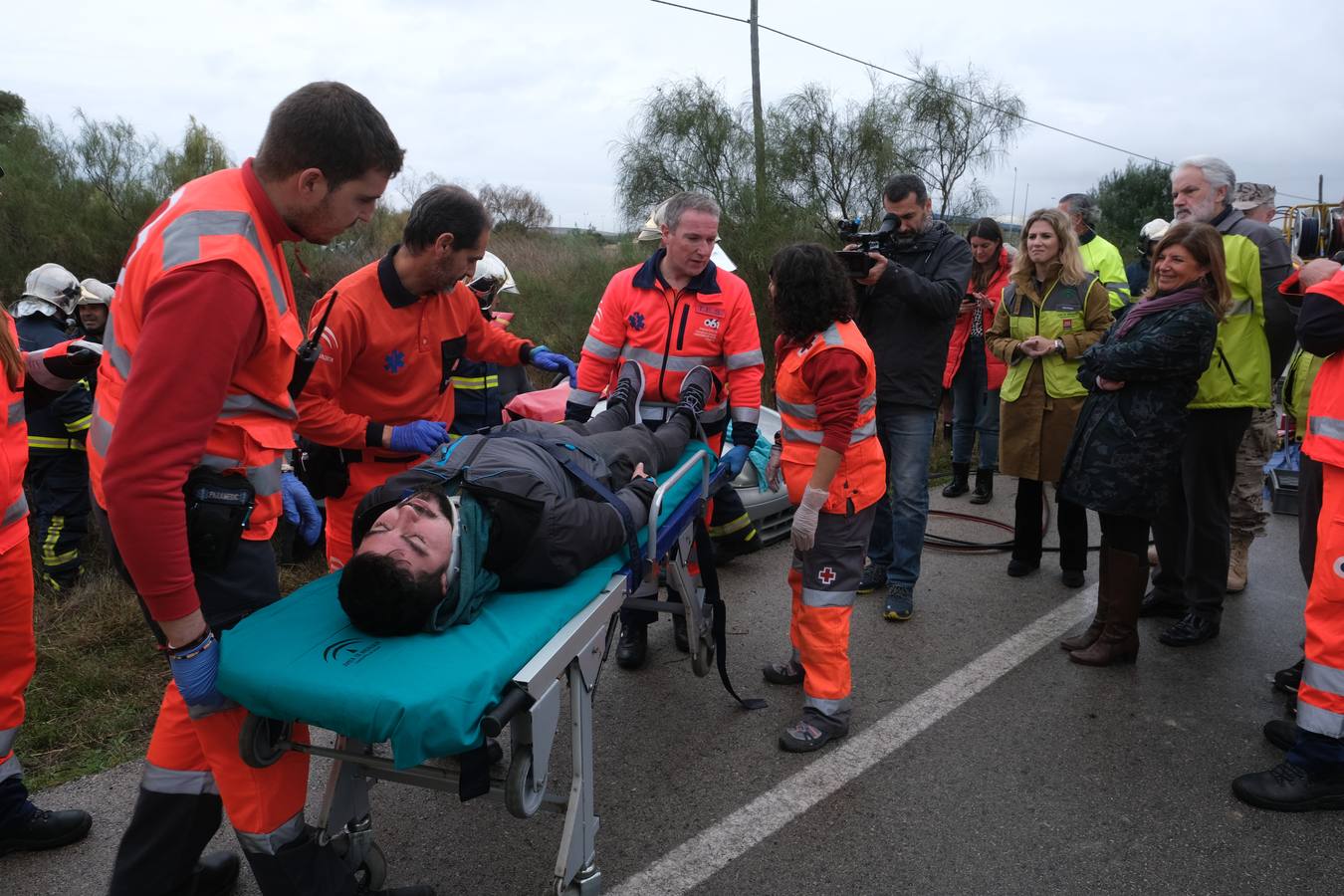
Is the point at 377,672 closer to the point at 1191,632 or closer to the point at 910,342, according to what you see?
the point at 910,342

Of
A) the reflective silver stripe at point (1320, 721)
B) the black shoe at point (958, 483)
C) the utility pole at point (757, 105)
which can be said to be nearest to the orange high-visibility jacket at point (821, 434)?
the reflective silver stripe at point (1320, 721)

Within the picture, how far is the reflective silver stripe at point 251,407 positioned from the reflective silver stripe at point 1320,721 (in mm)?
3198

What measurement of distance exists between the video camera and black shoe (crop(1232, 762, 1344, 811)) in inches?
100

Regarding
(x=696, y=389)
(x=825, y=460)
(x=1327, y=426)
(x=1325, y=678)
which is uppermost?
(x=696, y=389)

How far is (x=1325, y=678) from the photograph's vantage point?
2773mm

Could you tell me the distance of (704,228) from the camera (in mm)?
3633

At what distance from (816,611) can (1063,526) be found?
88.5 inches

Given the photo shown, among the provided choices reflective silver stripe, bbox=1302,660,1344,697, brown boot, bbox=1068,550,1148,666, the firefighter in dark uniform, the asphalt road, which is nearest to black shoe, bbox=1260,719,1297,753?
the asphalt road

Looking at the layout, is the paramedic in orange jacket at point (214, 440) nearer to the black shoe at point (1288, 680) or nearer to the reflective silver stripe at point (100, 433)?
the reflective silver stripe at point (100, 433)

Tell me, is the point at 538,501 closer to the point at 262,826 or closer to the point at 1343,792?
the point at 262,826

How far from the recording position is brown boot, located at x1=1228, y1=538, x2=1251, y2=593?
15.3ft

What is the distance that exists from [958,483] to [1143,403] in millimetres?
3101

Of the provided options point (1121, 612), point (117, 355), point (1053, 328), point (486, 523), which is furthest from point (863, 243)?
point (117, 355)

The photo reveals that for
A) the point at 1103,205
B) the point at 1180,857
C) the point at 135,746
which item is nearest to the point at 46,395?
the point at 135,746
